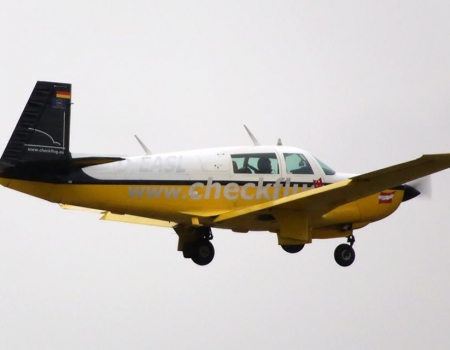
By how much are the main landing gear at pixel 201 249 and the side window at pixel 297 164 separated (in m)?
2.16

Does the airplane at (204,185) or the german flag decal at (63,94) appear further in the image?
the german flag decal at (63,94)

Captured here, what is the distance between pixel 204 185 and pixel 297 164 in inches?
84.0

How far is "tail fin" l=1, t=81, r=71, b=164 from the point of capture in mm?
27859

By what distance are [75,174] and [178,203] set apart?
2277mm

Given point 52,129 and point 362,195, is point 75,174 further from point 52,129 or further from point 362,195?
point 362,195

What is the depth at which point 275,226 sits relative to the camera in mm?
30531

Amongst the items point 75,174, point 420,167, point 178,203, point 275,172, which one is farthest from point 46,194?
point 420,167

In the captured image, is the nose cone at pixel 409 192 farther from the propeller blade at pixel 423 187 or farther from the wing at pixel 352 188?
the wing at pixel 352 188

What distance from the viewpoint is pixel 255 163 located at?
3038 cm

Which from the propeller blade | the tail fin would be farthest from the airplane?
the propeller blade

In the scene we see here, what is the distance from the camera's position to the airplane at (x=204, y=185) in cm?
2798

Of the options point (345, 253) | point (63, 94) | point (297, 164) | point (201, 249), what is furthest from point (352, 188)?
point (63, 94)

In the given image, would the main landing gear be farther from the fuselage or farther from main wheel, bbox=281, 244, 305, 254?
main wheel, bbox=281, 244, 305, 254

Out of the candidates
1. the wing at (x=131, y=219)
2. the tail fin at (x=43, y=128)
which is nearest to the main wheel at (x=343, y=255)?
the wing at (x=131, y=219)
